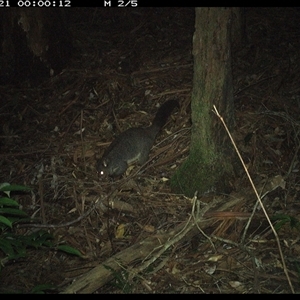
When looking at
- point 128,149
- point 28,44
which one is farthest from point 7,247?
point 28,44

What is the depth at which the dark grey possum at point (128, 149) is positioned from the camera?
14.1 feet

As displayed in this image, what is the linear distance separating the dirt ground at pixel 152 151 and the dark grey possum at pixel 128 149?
11 centimetres

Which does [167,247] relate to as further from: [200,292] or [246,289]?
[246,289]

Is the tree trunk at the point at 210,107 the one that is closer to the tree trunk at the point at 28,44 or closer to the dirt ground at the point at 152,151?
the dirt ground at the point at 152,151

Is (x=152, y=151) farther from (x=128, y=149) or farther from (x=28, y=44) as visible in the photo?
(x=28, y=44)

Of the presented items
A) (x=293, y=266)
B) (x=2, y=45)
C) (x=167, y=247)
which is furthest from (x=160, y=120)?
(x=2, y=45)

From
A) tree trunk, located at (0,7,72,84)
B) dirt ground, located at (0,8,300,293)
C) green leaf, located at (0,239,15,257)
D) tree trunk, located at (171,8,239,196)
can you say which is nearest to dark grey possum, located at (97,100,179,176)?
dirt ground, located at (0,8,300,293)

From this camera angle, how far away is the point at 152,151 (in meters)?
4.61

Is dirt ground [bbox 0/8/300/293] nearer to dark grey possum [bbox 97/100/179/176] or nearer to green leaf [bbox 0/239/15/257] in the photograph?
dark grey possum [bbox 97/100/179/176]

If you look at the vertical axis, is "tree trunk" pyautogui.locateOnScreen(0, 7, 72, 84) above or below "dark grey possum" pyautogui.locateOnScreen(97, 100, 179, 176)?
above

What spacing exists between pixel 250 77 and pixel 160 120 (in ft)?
4.30

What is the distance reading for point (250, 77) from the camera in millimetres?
5387

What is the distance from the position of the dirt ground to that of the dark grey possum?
106 millimetres

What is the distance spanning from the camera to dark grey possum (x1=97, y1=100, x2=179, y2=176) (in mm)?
4285
